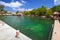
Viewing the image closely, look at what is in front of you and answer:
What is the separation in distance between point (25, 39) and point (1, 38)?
144 cm

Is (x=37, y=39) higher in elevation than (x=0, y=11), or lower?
lower

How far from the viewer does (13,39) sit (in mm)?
7836

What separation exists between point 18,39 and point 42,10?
45.4 meters

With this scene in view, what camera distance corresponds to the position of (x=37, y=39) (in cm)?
1136

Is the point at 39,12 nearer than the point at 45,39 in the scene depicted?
No

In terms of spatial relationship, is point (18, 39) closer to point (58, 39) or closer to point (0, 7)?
point (58, 39)

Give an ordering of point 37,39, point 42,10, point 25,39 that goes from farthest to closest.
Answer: point 42,10 → point 37,39 → point 25,39

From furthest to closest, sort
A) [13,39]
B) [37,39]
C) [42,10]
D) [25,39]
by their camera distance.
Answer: [42,10] < [37,39] < [25,39] < [13,39]

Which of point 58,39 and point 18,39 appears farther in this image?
point 58,39

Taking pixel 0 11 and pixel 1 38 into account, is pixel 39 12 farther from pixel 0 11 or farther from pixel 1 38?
pixel 1 38

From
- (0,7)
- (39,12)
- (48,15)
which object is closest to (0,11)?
(0,7)

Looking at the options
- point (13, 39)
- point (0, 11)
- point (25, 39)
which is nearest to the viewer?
point (13, 39)

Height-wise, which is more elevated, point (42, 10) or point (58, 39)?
point (42, 10)

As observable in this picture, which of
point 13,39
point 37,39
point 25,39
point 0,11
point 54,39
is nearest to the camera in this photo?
point 13,39
